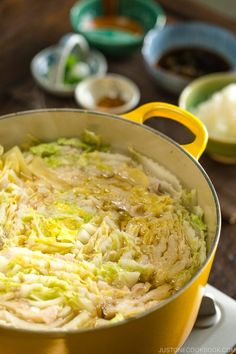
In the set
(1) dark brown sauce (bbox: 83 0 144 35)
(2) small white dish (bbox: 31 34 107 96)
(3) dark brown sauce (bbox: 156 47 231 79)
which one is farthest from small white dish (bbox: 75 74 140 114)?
(1) dark brown sauce (bbox: 83 0 144 35)

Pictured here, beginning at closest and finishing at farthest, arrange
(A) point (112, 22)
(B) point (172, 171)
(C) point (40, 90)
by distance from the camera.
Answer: (B) point (172, 171), (C) point (40, 90), (A) point (112, 22)

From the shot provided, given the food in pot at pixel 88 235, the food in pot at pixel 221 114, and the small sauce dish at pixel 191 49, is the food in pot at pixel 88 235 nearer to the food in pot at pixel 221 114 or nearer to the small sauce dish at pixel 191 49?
the food in pot at pixel 221 114

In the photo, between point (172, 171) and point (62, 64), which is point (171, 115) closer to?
point (172, 171)

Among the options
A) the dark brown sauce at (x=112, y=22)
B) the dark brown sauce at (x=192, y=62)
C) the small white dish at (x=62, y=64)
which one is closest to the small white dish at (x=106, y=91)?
the small white dish at (x=62, y=64)

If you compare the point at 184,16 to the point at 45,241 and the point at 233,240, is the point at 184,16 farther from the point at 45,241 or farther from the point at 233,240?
the point at 45,241

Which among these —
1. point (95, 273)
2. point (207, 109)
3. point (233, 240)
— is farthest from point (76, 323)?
point (207, 109)

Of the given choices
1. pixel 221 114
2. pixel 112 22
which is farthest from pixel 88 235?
pixel 112 22

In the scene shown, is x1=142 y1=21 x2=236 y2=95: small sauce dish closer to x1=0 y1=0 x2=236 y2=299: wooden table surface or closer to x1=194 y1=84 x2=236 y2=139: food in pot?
x1=0 y1=0 x2=236 y2=299: wooden table surface
